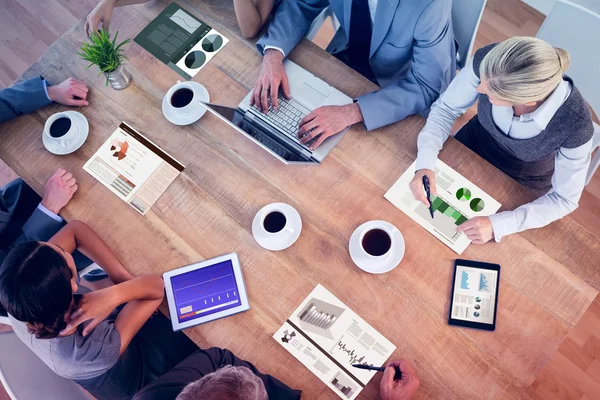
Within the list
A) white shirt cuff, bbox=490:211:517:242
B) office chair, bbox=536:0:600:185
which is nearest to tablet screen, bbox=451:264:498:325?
white shirt cuff, bbox=490:211:517:242

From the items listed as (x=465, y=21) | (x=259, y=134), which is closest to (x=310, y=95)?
(x=259, y=134)

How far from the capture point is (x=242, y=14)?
1.51 m

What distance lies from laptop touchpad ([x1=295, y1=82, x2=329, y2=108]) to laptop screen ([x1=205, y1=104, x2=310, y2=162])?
0.16 m

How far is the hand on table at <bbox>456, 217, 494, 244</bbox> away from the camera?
4.21 ft

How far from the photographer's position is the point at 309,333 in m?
1.30

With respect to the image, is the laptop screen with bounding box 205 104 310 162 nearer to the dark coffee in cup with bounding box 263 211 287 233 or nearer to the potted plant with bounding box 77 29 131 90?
the dark coffee in cup with bounding box 263 211 287 233

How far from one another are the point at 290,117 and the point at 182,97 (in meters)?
0.36

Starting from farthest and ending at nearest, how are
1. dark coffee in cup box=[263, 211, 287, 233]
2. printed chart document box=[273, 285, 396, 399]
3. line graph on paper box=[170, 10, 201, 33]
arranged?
line graph on paper box=[170, 10, 201, 33]
dark coffee in cup box=[263, 211, 287, 233]
printed chart document box=[273, 285, 396, 399]

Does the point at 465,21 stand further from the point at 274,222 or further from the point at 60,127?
the point at 60,127

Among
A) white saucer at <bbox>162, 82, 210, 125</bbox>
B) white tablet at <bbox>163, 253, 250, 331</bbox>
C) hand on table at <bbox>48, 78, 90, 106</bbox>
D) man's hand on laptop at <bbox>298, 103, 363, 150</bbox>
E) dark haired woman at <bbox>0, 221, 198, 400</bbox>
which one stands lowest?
dark haired woman at <bbox>0, 221, 198, 400</bbox>

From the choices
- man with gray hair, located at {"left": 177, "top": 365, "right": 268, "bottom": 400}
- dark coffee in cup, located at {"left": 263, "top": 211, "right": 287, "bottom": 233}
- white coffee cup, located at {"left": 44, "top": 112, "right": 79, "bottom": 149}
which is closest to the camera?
man with gray hair, located at {"left": 177, "top": 365, "right": 268, "bottom": 400}

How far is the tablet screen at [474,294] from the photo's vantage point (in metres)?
1.27

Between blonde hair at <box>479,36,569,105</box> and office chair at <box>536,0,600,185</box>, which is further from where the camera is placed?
office chair at <box>536,0,600,185</box>

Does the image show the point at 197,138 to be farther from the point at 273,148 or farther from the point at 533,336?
the point at 533,336
